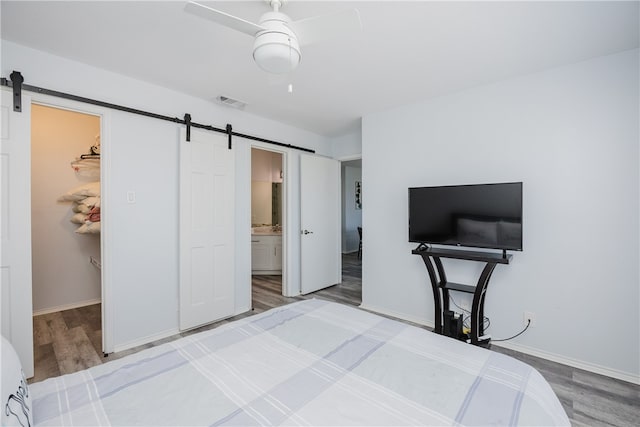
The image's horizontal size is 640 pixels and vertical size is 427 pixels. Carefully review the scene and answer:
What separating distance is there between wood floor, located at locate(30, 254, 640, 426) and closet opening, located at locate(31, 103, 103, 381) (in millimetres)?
34

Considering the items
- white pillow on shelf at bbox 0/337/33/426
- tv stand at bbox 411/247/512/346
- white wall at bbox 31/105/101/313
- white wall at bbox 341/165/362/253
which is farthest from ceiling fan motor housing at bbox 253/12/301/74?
white wall at bbox 341/165/362/253

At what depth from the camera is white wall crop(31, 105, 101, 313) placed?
345 cm

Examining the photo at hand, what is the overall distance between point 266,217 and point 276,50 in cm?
Answer: 499

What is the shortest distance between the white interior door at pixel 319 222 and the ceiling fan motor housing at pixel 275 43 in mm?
2651

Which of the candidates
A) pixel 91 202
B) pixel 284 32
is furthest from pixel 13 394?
pixel 91 202

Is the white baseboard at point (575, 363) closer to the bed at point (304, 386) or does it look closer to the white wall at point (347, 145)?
the bed at point (304, 386)

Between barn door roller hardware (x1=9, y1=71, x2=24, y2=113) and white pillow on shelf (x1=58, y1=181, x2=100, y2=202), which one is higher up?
barn door roller hardware (x1=9, y1=71, x2=24, y2=113)

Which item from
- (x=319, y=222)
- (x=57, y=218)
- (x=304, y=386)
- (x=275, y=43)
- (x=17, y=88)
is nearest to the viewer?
(x=304, y=386)

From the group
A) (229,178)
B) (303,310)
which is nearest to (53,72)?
(229,178)

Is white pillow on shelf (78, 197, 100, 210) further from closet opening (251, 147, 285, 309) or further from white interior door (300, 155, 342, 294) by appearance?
closet opening (251, 147, 285, 309)

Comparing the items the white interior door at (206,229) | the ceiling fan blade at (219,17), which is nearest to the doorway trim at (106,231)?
the white interior door at (206,229)

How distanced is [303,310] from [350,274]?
12.1 ft

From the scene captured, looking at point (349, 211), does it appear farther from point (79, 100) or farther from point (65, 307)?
point (79, 100)

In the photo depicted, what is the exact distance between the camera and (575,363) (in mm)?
2371
